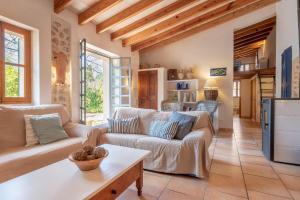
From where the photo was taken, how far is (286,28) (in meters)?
3.92

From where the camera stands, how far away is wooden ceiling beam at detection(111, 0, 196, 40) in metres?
3.66

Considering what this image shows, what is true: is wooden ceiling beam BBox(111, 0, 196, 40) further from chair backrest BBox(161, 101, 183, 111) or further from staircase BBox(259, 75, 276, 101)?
staircase BBox(259, 75, 276, 101)

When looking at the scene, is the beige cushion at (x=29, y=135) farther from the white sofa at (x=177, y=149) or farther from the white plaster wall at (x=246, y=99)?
the white plaster wall at (x=246, y=99)

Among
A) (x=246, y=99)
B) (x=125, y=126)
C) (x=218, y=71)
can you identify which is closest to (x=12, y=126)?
(x=125, y=126)

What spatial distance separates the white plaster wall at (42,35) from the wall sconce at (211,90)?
11.5 feet

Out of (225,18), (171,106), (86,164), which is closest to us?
A: (86,164)

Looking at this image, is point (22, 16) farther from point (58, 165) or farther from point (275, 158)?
point (275, 158)

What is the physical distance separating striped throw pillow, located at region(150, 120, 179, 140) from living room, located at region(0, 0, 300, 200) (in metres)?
0.01

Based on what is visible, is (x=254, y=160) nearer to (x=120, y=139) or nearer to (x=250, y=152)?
(x=250, y=152)

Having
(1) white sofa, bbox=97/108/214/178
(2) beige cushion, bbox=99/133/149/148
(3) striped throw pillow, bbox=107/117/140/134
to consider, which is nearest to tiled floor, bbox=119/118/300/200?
(1) white sofa, bbox=97/108/214/178

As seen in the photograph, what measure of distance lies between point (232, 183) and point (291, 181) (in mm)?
744

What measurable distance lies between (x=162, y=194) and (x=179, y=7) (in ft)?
11.5

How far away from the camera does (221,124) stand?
541cm

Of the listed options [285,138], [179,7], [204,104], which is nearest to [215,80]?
[204,104]
